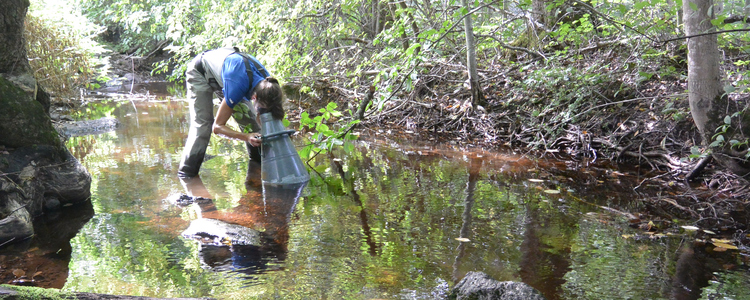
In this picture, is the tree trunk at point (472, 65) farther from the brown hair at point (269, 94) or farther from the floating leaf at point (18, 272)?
the floating leaf at point (18, 272)

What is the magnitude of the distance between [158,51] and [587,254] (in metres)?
21.2

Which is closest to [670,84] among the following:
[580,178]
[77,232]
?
[580,178]

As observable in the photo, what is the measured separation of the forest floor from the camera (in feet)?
13.3

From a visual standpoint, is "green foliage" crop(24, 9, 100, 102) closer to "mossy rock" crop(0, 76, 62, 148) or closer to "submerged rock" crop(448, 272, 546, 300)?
"mossy rock" crop(0, 76, 62, 148)

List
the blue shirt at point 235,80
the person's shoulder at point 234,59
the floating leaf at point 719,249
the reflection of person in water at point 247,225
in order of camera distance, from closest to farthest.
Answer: the reflection of person in water at point 247,225 < the floating leaf at point 719,249 < the blue shirt at point 235,80 < the person's shoulder at point 234,59

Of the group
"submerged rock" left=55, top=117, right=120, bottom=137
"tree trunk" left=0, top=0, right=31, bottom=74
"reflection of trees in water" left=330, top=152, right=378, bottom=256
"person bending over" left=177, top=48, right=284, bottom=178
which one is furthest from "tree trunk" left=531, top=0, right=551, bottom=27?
"submerged rock" left=55, top=117, right=120, bottom=137

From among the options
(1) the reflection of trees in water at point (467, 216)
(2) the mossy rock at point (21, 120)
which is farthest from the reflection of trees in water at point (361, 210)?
(2) the mossy rock at point (21, 120)

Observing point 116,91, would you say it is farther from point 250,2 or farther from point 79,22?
point 250,2

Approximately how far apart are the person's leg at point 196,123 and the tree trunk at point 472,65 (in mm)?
3235

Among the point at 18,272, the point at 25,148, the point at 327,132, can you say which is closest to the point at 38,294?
the point at 18,272

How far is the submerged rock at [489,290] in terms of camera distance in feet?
7.09

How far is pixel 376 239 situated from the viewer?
321 cm

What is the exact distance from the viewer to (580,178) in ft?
15.8

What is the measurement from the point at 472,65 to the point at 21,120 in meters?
4.89
